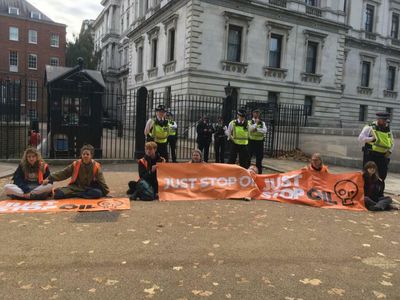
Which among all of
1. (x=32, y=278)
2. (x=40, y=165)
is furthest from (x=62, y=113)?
(x=32, y=278)

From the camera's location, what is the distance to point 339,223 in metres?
6.64

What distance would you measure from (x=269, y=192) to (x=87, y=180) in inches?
149

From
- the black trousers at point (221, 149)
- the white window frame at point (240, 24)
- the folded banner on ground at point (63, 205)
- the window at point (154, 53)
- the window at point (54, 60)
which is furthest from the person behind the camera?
the window at point (54, 60)

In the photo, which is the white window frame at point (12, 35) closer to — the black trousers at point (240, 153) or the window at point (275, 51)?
the window at point (275, 51)

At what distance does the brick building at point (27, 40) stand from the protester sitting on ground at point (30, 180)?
56.0m

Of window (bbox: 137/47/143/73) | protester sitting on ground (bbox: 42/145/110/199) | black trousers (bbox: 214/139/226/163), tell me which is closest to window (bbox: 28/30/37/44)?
window (bbox: 137/47/143/73)

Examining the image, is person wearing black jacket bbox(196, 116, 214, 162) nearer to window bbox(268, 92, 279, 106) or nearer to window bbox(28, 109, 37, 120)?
window bbox(28, 109, 37, 120)

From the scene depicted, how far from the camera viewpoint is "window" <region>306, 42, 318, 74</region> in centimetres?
3547

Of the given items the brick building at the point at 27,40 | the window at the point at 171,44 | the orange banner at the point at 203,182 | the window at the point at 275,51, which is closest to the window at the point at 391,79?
the window at the point at 275,51

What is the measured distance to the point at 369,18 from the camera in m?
43.3

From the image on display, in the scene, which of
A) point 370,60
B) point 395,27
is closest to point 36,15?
point 370,60

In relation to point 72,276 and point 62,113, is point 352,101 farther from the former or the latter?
point 72,276

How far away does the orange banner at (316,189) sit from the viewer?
8.05m

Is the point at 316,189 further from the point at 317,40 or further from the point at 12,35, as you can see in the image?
the point at 12,35
